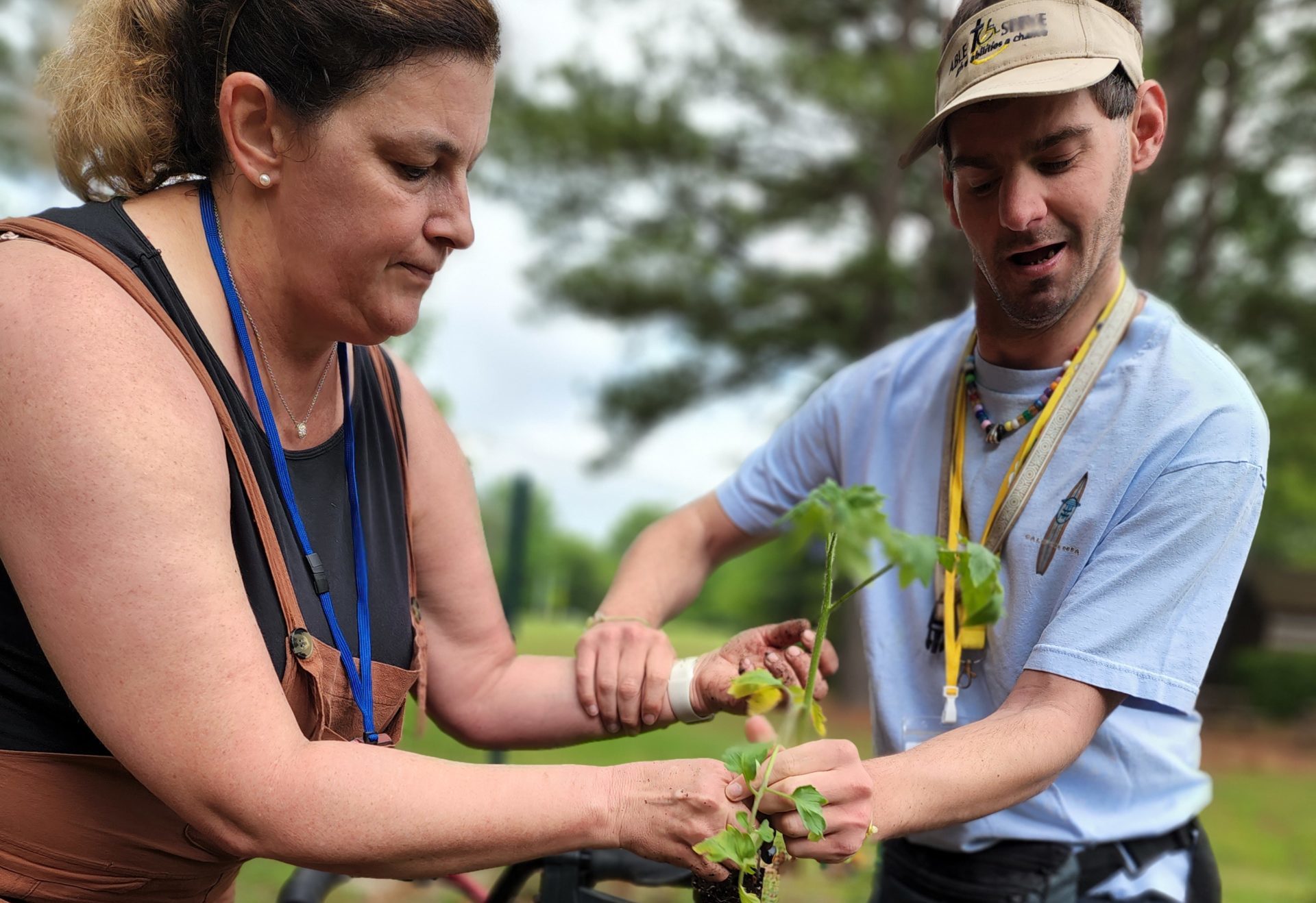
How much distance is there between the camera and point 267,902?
522 centimetres

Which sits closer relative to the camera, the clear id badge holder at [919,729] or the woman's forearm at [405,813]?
the woman's forearm at [405,813]

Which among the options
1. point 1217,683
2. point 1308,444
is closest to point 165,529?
point 1308,444

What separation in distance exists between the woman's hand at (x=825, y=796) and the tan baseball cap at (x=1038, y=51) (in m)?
1.22

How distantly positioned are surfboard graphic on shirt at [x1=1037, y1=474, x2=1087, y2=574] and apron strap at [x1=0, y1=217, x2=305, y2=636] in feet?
4.51

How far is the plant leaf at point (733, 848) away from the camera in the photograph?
1705 mm

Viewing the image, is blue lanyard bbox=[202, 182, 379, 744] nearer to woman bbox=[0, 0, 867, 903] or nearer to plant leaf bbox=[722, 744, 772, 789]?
woman bbox=[0, 0, 867, 903]

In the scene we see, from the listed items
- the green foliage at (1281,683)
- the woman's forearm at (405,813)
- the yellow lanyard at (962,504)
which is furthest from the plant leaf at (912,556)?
the green foliage at (1281,683)

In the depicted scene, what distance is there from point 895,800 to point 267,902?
413 cm

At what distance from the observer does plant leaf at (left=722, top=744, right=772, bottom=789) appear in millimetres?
1791

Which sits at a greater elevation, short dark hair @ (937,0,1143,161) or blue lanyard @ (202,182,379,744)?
short dark hair @ (937,0,1143,161)

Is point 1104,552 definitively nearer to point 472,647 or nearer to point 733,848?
point 733,848

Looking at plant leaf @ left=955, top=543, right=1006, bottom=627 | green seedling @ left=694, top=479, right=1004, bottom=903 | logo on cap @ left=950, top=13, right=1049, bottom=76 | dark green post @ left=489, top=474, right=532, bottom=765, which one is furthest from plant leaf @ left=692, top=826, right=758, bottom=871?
dark green post @ left=489, top=474, right=532, bottom=765

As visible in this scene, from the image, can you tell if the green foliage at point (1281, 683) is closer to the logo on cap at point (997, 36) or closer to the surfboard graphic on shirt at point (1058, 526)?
the surfboard graphic on shirt at point (1058, 526)

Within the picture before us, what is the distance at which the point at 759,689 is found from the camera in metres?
2.08
